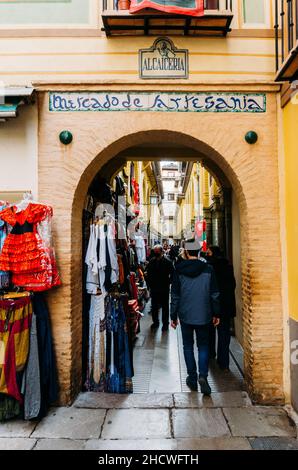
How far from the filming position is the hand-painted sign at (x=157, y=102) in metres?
4.88

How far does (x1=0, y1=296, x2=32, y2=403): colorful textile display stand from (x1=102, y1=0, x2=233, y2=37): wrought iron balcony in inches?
138

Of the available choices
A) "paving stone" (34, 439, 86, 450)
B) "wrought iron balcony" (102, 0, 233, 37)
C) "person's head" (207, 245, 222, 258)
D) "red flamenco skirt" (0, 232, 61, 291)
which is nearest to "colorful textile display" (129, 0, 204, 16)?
"wrought iron balcony" (102, 0, 233, 37)

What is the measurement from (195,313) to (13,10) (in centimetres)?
457

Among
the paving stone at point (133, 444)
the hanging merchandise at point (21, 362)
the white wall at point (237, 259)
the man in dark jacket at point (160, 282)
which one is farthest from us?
the man in dark jacket at point (160, 282)

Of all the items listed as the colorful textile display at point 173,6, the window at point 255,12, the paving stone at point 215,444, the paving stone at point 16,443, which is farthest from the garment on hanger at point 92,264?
the window at point 255,12

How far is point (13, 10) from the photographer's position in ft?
16.3

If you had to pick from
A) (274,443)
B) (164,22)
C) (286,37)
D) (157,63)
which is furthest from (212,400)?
(164,22)

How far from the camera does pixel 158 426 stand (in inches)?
163

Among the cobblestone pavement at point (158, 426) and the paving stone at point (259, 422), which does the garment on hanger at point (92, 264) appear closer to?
the cobblestone pavement at point (158, 426)

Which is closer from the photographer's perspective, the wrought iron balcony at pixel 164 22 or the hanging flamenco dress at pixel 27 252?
the hanging flamenco dress at pixel 27 252

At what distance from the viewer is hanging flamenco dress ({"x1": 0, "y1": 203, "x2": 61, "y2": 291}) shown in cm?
436

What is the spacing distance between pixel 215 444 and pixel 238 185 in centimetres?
299

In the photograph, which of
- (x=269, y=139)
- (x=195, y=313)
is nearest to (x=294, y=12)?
(x=269, y=139)

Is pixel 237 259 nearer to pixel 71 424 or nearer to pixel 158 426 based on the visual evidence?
pixel 158 426
